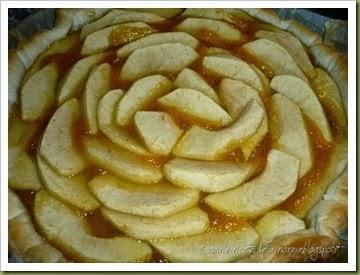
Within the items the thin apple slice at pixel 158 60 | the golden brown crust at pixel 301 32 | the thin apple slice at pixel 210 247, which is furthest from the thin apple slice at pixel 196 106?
the golden brown crust at pixel 301 32

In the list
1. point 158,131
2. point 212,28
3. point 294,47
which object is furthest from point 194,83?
point 294,47

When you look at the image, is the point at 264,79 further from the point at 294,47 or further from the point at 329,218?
the point at 329,218

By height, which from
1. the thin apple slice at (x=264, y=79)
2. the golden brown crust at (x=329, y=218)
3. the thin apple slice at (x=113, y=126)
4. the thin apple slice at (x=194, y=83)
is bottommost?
the golden brown crust at (x=329, y=218)

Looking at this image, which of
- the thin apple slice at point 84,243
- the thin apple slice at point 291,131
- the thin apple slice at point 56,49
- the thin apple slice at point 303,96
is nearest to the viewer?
the thin apple slice at point 84,243

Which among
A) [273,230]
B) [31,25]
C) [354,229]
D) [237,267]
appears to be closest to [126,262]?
[237,267]

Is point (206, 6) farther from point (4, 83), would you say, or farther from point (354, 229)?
point (354, 229)

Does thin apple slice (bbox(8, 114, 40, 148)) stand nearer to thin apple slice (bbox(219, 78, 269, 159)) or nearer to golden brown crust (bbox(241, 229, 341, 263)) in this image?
thin apple slice (bbox(219, 78, 269, 159))

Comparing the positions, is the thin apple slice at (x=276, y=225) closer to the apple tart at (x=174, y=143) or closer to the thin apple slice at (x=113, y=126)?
the apple tart at (x=174, y=143)
